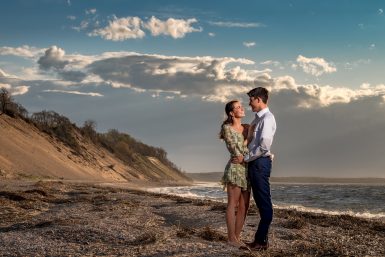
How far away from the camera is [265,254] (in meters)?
8.69

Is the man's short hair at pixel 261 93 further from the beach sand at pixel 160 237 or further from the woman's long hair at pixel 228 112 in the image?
the beach sand at pixel 160 237

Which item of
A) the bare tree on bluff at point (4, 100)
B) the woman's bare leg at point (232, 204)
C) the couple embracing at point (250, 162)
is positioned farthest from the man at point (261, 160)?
the bare tree on bluff at point (4, 100)

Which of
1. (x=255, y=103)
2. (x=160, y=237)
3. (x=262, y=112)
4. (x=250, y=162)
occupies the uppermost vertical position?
(x=255, y=103)

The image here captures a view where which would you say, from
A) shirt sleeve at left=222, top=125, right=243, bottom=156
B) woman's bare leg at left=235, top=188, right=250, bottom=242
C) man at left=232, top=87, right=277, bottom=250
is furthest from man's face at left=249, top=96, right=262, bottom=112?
woman's bare leg at left=235, top=188, right=250, bottom=242

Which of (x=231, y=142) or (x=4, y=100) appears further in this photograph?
(x=4, y=100)

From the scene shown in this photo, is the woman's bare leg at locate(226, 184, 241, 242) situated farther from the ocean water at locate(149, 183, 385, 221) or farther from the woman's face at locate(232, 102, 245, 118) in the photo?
the ocean water at locate(149, 183, 385, 221)

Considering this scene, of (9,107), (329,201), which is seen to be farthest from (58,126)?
(329,201)

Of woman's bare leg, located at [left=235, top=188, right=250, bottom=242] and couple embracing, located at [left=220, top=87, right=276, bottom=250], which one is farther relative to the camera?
woman's bare leg, located at [left=235, top=188, right=250, bottom=242]

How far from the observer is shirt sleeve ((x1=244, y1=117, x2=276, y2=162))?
8.84m

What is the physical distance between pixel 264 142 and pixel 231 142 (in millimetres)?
722

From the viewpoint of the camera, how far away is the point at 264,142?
8.83 meters

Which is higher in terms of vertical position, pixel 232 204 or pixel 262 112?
pixel 262 112

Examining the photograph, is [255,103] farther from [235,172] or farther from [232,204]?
[232,204]

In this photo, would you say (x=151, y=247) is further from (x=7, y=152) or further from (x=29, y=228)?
(x=7, y=152)
